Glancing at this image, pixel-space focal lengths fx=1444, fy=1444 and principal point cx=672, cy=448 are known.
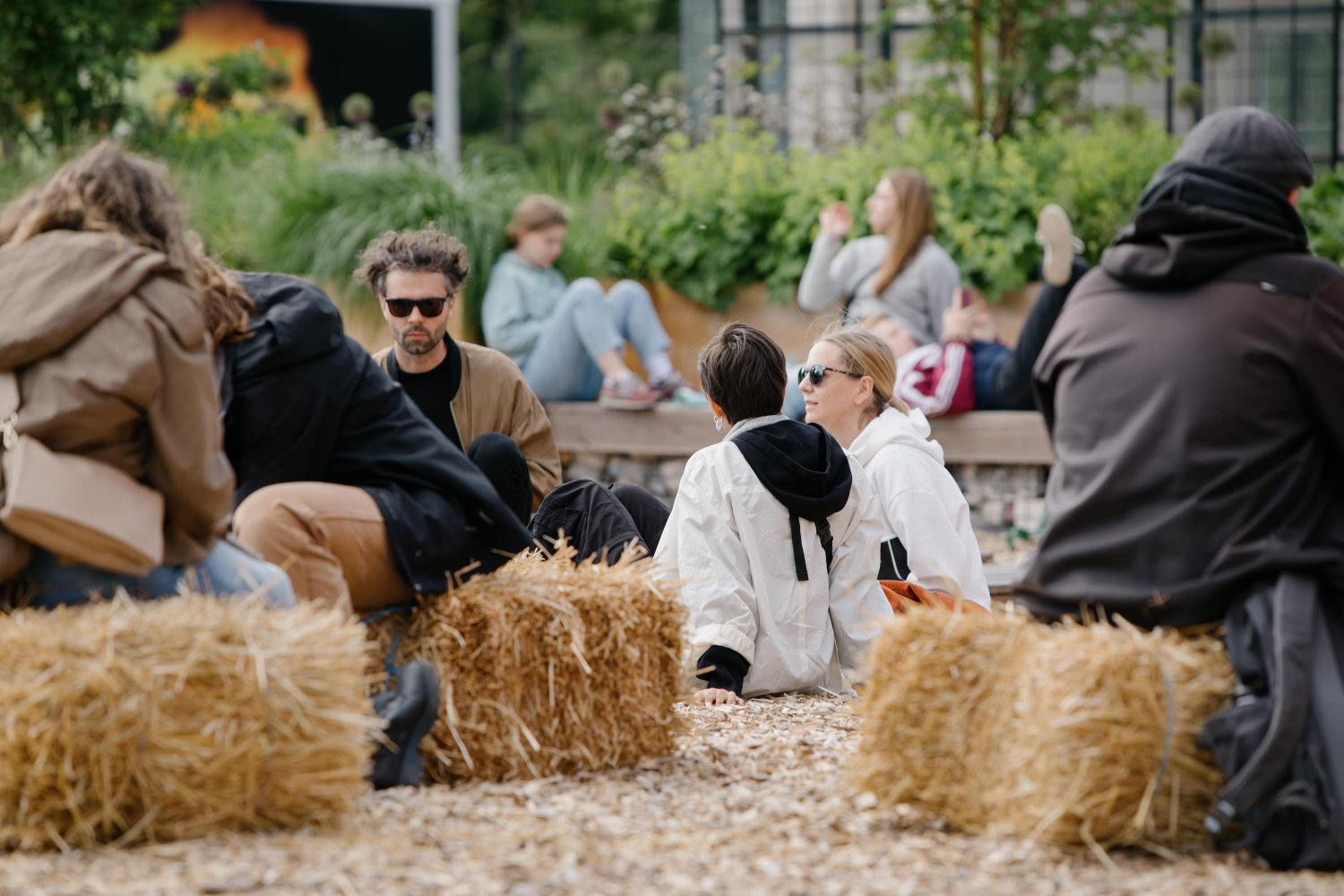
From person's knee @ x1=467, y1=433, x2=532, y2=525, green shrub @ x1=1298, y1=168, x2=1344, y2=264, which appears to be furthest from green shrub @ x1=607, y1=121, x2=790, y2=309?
person's knee @ x1=467, y1=433, x2=532, y2=525

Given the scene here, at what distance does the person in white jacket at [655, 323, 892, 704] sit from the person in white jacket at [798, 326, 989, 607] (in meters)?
0.22

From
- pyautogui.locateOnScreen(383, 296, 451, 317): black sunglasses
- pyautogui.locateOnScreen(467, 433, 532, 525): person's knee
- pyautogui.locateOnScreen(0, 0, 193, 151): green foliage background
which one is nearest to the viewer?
pyautogui.locateOnScreen(467, 433, 532, 525): person's knee

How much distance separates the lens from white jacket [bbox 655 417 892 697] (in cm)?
423

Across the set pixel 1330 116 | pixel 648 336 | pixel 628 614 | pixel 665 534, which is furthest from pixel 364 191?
pixel 1330 116

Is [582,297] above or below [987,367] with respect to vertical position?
above

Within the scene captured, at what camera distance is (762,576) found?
4293mm

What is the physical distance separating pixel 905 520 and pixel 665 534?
0.80 meters

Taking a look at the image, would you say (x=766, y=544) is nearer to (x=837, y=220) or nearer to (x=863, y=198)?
(x=837, y=220)

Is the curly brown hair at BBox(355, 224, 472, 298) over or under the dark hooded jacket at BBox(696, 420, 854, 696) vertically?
over

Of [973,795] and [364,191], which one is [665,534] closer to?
[973,795]

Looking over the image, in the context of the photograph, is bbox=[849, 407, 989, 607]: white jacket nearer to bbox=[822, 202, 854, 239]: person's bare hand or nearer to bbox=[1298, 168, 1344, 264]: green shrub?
bbox=[822, 202, 854, 239]: person's bare hand

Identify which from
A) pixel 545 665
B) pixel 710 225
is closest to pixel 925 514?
pixel 545 665

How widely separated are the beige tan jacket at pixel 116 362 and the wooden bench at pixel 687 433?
4.80 metres

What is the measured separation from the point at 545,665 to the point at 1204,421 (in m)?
1.60
